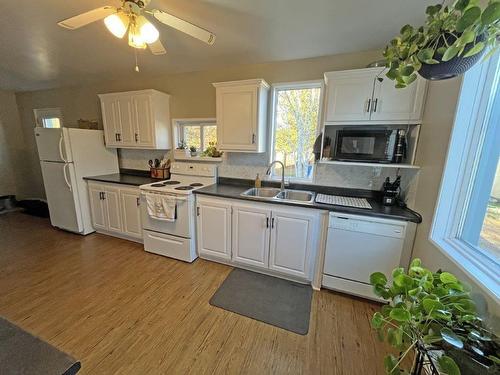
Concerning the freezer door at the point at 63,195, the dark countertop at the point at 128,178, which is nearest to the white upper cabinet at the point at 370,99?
the dark countertop at the point at 128,178

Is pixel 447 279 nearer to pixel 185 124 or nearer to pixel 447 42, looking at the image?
pixel 447 42

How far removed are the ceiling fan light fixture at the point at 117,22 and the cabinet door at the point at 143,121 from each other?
167 centimetres

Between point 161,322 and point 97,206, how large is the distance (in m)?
2.38

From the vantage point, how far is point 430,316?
759 millimetres

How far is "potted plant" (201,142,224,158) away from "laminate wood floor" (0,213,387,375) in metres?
1.50

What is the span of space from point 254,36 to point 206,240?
2297mm

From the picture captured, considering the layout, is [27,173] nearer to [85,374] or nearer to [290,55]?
[85,374]

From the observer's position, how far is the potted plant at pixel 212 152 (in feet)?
9.83

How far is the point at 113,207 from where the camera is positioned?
122 inches

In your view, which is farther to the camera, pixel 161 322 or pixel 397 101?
pixel 397 101

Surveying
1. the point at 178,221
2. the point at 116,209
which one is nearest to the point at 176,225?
the point at 178,221

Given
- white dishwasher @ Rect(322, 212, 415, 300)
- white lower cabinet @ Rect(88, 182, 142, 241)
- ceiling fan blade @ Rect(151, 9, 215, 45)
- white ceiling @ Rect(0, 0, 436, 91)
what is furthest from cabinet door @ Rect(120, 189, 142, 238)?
white dishwasher @ Rect(322, 212, 415, 300)

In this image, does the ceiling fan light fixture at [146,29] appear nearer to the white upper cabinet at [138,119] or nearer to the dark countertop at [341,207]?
the dark countertop at [341,207]

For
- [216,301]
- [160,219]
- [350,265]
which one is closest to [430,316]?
[350,265]
